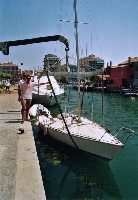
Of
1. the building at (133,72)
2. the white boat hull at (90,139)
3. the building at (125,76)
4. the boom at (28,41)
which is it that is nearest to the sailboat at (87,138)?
the white boat hull at (90,139)

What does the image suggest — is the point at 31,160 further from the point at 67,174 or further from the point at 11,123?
the point at 11,123

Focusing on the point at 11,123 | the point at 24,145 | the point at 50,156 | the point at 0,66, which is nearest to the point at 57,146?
the point at 50,156

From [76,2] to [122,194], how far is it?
31.8 ft

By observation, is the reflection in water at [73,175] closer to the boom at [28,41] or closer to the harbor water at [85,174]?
the harbor water at [85,174]

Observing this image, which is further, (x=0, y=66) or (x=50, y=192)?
(x=0, y=66)

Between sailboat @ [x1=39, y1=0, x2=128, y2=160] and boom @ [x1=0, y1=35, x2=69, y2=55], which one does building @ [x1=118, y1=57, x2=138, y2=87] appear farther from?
boom @ [x1=0, y1=35, x2=69, y2=55]

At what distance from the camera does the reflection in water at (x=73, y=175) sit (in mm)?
7430

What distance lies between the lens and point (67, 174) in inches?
350

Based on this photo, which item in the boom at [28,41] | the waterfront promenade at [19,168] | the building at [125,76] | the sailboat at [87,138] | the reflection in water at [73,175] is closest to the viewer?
the waterfront promenade at [19,168]

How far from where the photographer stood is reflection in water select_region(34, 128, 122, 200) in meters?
7.43

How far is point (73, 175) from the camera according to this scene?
29.1ft

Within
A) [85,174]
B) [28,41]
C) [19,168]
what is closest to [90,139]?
[85,174]

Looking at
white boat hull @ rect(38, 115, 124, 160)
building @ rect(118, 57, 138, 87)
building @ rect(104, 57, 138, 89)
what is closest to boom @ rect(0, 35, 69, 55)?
white boat hull @ rect(38, 115, 124, 160)

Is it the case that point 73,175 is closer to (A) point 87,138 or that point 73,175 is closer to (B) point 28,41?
(A) point 87,138
